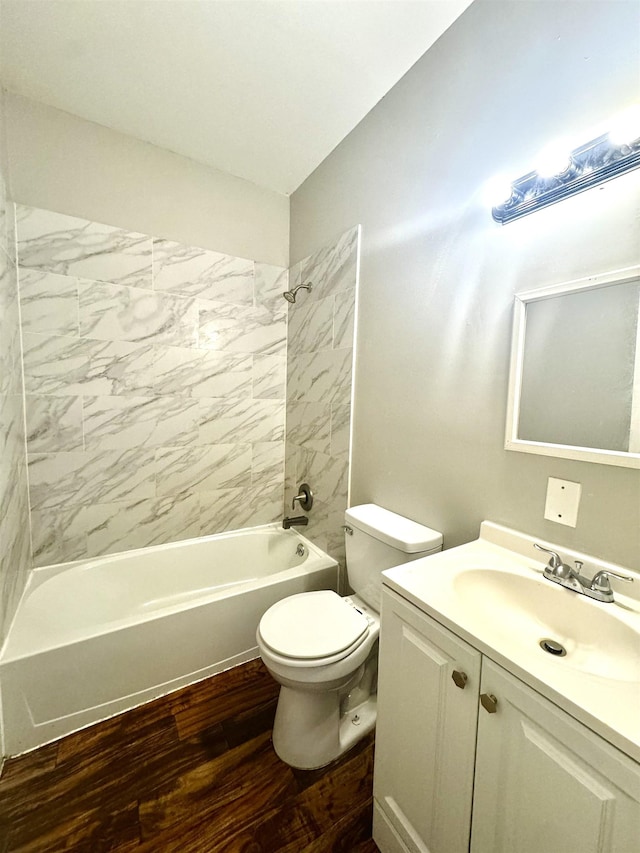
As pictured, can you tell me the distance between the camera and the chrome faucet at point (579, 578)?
79 centimetres

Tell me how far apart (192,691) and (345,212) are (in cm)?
243

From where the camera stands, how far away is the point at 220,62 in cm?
134

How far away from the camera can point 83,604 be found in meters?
1.70

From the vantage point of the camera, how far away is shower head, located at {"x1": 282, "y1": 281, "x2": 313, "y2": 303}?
6.56ft

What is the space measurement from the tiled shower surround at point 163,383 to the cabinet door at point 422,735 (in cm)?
97

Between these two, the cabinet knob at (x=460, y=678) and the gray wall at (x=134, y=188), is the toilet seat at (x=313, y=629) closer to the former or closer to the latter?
the cabinet knob at (x=460, y=678)

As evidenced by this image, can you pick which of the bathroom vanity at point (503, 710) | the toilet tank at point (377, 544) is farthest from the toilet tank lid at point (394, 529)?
the bathroom vanity at point (503, 710)

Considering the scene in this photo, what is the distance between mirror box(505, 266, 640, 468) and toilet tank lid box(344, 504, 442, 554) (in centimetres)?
46

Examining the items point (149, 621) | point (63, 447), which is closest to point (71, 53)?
point (63, 447)

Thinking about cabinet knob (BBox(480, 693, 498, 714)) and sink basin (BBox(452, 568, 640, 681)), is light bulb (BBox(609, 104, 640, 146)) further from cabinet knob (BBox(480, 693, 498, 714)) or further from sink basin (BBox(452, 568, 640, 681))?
cabinet knob (BBox(480, 693, 498, 714))

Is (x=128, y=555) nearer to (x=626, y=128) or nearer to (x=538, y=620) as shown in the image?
(x=538, y=620)

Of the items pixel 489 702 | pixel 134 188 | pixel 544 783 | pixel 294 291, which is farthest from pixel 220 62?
pixel 544 783

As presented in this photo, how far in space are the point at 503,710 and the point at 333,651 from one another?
604mm

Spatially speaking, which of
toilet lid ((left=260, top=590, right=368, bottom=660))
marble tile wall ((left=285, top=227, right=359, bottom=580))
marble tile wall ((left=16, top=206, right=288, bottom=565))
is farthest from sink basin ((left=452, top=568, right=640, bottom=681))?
marble tile wall ((left=16, top=206, right=288, bottom=565))
